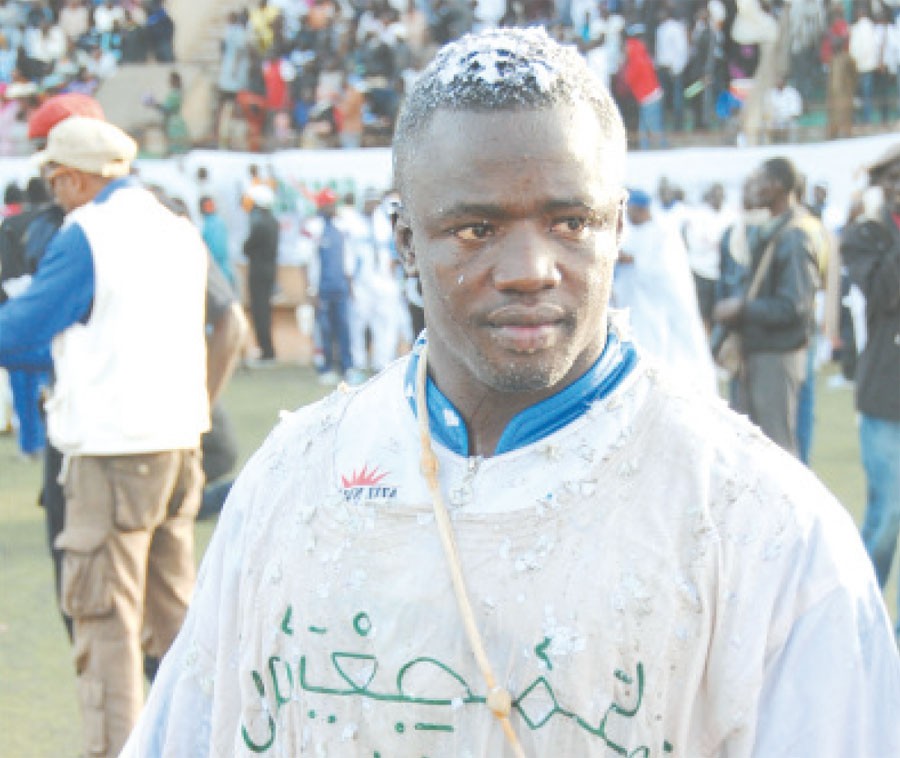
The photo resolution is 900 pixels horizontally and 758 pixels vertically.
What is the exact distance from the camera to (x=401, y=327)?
14.5 m

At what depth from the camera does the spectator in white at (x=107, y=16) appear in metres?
26.5

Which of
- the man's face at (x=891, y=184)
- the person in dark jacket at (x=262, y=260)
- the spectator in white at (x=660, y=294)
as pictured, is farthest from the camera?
the person in dark jacket at (x=262, y=260)

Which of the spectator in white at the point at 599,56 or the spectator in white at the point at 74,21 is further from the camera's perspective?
the spectator in white at the point at 74,21

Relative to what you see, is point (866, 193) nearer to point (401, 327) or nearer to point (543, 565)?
point (401, 327)

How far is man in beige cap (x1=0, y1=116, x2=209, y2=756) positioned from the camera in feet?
13.9

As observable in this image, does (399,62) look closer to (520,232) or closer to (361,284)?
(361,284)

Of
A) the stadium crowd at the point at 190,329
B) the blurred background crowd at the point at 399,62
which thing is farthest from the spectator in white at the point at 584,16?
the stadium crowd at the point at 190,329

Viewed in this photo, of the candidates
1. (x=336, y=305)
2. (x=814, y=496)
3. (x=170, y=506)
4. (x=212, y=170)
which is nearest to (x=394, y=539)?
(x=814, y=496)

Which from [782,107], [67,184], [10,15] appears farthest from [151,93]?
[67,184]

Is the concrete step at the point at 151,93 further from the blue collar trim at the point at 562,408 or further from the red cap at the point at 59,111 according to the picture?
the blue collar trim at the point at 562,408

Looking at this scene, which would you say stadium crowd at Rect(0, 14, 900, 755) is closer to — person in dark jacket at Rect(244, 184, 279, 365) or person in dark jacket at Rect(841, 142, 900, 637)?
person in dark jacket at Rect(841, 142, 900, 637)

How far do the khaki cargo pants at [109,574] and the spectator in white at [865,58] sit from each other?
1605 centimetres

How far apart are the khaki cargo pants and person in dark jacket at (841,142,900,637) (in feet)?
8.53

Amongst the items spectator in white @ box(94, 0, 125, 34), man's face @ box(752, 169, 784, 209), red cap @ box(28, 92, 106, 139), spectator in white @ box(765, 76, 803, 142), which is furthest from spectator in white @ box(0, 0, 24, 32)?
red cap @ box(28, 92, 106, 139)
